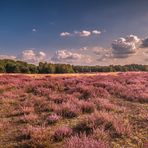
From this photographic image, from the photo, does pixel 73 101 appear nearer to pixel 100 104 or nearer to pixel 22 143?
pixel 100 104

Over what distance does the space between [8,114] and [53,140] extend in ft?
13.9

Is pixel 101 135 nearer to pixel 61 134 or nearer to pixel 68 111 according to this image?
pixel 61 134

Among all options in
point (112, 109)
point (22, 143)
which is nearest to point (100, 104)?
point (112, 109)

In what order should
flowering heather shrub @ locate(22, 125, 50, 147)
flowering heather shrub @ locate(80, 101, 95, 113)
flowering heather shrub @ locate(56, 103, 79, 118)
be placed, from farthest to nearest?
1. flowering heather shrub @ locate(80, 101, 95, 113)
2. flowering heather shrub @ locate(56, 103, 79, 118)
3. flowering heather shrub @ locate(22, 125, 50, 147)

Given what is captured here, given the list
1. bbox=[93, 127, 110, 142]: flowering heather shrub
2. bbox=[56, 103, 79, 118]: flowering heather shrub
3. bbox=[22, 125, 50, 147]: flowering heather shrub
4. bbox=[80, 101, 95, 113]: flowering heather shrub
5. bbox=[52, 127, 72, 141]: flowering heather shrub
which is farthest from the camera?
bbox=[80, 101, 95, 113]: flowering heather shrub

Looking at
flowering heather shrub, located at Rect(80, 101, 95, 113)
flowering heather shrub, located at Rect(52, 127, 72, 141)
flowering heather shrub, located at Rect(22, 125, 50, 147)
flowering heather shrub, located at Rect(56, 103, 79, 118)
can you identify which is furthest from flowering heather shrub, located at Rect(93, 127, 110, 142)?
flowering heather shrub, located at Rect(80, 101, 95, 113)

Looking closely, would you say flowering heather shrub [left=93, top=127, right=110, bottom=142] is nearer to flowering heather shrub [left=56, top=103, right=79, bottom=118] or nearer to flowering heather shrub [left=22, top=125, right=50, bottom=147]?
flowering heather shrub [left=22, top=125, right=50, bottom=147]

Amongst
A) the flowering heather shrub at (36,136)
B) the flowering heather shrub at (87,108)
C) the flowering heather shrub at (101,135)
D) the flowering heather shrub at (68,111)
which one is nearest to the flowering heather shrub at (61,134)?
the flowering heather shrub at (36,136)

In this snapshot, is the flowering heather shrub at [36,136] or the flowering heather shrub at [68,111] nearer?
the flowering heather shrub at [36,136]

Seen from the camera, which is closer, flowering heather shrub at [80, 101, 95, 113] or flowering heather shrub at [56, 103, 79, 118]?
flowering heather shrub at [56, 103, 79, 118]

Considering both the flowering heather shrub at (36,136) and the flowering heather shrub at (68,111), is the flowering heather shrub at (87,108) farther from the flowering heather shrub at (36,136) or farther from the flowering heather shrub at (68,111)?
→ the flowering heather shrub at (36,136)

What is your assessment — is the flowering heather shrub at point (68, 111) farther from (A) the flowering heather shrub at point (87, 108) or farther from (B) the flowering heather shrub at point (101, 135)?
(B) the flowering heather shrub at point (101, 135)

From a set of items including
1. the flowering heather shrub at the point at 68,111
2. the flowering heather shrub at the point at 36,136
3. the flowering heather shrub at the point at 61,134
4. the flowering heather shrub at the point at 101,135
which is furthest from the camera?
the flowering heather shrub at the point at 68,111

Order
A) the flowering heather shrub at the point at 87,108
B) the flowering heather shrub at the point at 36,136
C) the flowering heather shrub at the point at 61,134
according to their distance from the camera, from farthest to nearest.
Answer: the flowering heather shrub at the point at 87,108
the flowering heather shrub at the point at 61,134
the flowering heather shrub at the point at 36,136
